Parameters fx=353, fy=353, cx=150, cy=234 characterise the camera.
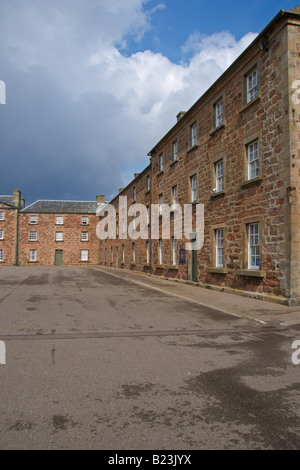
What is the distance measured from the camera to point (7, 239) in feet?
167

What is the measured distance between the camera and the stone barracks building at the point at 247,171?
436 inches

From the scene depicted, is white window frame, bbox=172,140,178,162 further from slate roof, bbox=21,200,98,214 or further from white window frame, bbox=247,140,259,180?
slate roof, bbox=21,200,98,214

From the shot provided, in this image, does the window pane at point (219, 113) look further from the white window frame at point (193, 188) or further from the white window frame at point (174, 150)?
the white window frame at point (174, 150)

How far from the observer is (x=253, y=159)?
13.1 meters

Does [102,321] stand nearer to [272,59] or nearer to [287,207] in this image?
[287,207]

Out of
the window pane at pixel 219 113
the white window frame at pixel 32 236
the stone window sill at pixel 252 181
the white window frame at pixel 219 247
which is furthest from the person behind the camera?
the white window frame at pixel 32 236

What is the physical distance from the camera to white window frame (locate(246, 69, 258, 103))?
1318 cm

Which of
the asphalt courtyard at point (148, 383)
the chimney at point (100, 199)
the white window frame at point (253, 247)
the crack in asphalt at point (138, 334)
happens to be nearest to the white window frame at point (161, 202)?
the white window frame at point (253, 247)

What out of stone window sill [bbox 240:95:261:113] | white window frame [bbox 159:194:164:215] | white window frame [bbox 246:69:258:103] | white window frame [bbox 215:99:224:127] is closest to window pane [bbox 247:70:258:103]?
white window frame [bbox 246:69:258:103]

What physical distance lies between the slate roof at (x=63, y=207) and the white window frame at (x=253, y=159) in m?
43.7

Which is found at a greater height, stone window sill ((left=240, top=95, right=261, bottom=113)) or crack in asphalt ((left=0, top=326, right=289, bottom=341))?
stone window sill ((left=240, top=95, right=261, bottom=113))

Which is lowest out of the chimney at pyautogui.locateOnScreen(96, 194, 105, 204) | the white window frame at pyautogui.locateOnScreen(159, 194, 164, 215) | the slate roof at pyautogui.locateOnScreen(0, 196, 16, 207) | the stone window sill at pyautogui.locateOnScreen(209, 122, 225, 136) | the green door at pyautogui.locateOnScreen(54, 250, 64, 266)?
the green door at pyautogui.locateOnScreen(54, 250, 64, 266)

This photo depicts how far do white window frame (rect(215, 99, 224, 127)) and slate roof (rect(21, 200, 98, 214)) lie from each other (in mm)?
40807
